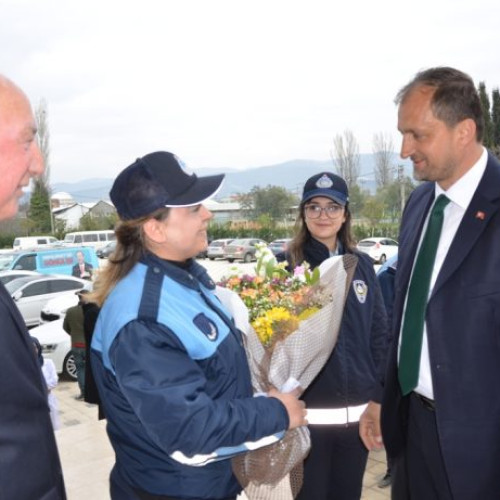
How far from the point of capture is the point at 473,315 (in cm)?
196

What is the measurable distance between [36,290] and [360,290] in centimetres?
1200

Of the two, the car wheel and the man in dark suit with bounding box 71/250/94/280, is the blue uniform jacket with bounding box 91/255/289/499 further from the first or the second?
the man in dark suit with bounding box 71/250/94/280

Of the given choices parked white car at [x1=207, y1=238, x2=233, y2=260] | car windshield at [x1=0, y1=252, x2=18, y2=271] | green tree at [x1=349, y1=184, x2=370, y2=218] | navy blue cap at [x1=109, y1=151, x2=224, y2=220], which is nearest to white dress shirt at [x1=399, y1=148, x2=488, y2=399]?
navy blue cap at [x1=109, y1=151, x2=224, y2=220]

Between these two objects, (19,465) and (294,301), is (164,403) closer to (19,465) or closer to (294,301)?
(19,465)

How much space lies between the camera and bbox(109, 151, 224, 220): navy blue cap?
1.84 meters

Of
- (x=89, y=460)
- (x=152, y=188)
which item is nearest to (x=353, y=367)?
(x=152, y=188)

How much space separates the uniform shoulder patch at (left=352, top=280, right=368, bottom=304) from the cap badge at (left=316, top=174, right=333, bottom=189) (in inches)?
24.3

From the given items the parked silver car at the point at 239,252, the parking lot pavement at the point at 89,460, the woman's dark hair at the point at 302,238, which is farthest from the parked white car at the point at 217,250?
the woman's dark hair at the point at 302,238

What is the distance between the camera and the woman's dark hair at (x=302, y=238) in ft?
10.5


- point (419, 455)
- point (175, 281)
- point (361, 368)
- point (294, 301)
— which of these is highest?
point (175, 281)

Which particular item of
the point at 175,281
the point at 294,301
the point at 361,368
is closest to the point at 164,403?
the point at 175,281

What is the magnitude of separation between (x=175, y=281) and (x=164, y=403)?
0.42 meters

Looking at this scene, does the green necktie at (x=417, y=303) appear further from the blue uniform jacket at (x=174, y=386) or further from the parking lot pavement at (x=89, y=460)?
the parking lot pavement at (x=89, y=460)

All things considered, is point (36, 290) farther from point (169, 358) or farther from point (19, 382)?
point (19, 382)
